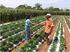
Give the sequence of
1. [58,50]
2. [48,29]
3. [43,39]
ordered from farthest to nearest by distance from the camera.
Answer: [43,39] → [48,29] → [58,50]

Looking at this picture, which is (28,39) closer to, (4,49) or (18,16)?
(4,49)

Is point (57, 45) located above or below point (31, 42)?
below

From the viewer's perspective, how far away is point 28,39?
1634cm

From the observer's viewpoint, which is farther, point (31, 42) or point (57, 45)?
point (31, 42)

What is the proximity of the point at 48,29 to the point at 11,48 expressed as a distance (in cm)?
227

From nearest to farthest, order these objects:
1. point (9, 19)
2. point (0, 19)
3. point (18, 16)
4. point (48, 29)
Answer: point (48, 29), point (0, 19), point (9, 19), point (18, 16)

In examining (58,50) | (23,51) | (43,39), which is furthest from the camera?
(43,39)

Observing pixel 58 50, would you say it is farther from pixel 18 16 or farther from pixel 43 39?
pixel 18 16

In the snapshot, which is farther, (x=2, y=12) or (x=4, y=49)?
(x=2, y=12)

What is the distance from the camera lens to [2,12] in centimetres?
4375

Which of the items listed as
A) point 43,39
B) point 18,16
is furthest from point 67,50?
point 18,16

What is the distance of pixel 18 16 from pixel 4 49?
41.3 meters

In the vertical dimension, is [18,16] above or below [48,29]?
below

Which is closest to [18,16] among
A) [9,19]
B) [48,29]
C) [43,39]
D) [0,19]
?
[9,19]
